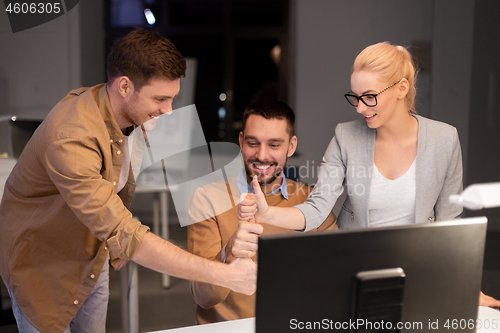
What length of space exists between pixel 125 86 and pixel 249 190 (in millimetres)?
697

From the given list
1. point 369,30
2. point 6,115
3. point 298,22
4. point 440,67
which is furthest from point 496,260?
point 6,115

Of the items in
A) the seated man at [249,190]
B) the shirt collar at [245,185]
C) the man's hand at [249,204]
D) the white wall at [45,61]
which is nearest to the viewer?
the man's hand at [249,204]

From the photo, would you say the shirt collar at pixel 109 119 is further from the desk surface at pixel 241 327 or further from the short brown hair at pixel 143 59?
the desk surface at pixel 241 327

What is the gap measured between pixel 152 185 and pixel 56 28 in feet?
4.76

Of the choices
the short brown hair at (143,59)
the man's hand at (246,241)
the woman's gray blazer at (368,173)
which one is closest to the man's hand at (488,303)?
the woman's gray blazer at (368,173)

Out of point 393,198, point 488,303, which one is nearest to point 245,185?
point 393,198

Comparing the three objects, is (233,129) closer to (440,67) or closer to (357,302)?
(440,67)

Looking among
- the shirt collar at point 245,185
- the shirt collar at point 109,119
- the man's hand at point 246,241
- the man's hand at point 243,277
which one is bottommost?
the man's hand at point 243,277

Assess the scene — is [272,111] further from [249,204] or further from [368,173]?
[249,204]

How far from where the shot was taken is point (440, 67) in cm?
350

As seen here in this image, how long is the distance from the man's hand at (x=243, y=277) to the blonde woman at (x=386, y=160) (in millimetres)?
255

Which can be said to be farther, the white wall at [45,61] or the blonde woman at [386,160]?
the white wall at [45,61]

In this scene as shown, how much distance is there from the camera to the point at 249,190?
1817mm

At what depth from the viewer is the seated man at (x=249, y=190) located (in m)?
1.60
